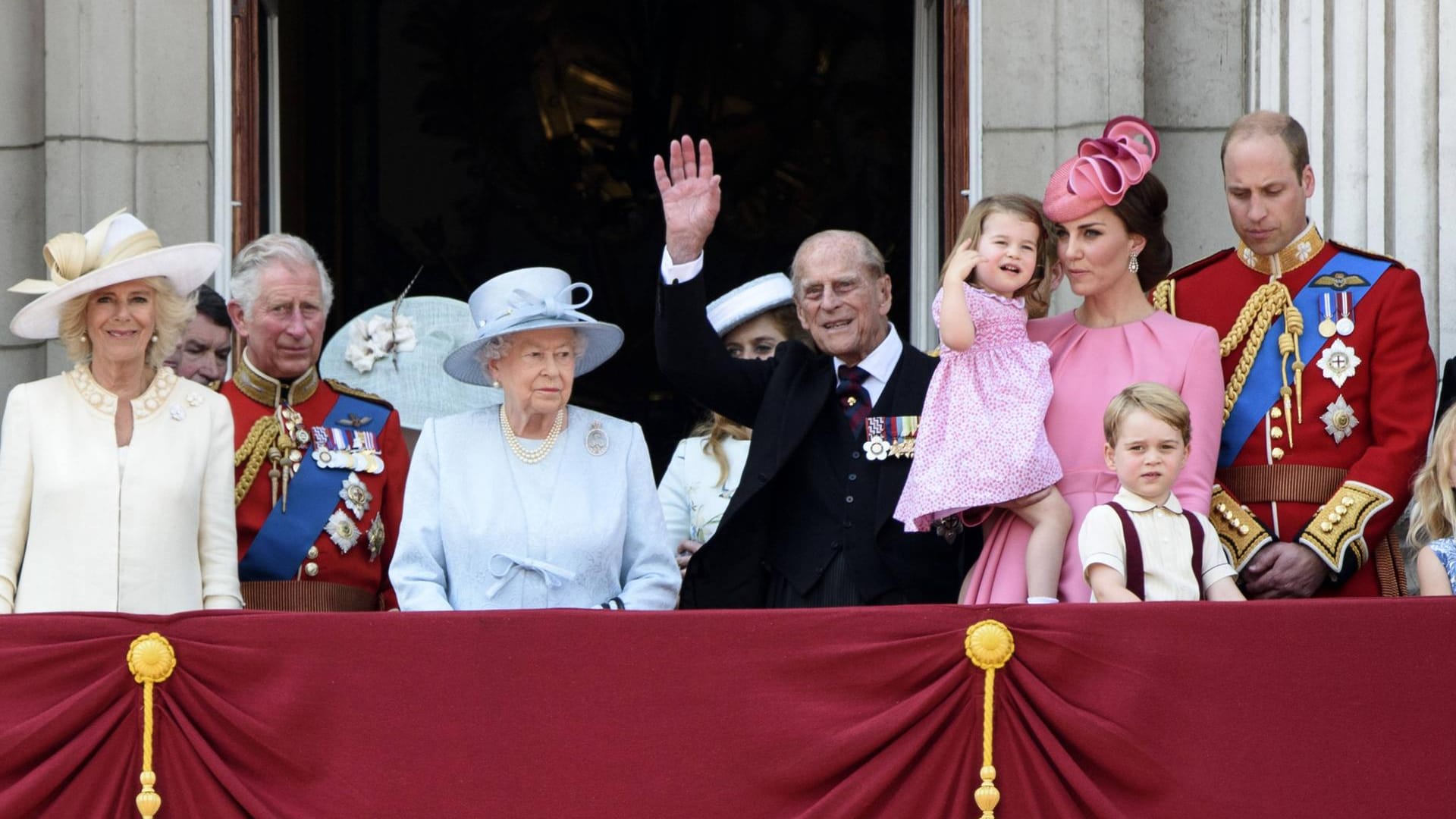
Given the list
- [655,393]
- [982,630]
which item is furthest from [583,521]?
[655,393]

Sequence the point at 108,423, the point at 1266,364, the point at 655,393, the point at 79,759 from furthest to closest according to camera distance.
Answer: the point at 655,393, the point at 1266,364, the point at 108,423, the point at 79,759

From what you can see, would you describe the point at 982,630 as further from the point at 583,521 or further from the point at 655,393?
the point at 655,393

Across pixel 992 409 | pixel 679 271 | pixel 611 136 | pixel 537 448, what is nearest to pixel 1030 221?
pixel 992 409

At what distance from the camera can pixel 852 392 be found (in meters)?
5.12

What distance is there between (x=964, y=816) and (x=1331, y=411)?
1.32 metres

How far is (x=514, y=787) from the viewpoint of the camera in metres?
4.38

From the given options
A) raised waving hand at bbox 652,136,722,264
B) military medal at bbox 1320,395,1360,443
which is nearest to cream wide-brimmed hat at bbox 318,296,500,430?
raised waving hand at bbox 652,136,722,264

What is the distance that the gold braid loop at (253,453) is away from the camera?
17.8 feet

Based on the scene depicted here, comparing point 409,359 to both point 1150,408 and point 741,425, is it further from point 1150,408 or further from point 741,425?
point 1150,408

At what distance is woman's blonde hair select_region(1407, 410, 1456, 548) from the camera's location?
491 cm

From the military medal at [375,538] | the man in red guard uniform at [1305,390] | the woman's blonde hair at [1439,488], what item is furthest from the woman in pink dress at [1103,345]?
the military medal at [375,538]

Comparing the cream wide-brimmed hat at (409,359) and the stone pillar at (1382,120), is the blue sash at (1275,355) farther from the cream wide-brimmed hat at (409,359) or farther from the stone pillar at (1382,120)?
the cream wide-brimmed hat at (409,359)

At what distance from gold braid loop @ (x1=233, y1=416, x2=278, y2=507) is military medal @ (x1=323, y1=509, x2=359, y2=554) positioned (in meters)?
0.20

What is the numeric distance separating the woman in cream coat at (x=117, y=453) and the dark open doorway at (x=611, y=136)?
448cm
